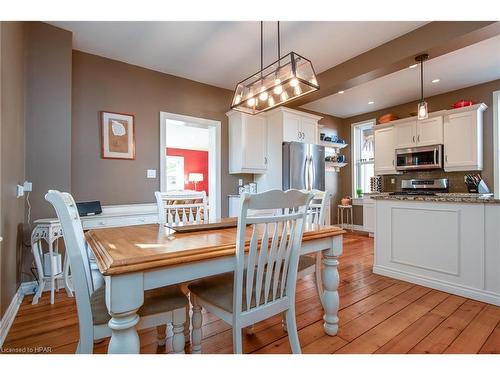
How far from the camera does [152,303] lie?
1.23 m

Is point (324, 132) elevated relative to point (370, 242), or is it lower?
elevated

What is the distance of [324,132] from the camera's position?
567 cm

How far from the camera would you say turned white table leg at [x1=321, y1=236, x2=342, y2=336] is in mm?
1685

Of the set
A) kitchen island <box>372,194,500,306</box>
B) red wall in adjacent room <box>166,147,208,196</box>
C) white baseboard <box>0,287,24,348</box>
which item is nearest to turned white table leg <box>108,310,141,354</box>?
white baseboard <box>0,287,24,348</box>

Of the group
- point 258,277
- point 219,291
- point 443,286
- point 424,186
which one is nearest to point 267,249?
point 258,277

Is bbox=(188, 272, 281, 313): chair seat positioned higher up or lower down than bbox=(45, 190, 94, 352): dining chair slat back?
lower down

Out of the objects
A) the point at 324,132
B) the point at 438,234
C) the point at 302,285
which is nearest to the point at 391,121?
the point at 324,132

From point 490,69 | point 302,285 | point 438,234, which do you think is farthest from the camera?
point 490,69

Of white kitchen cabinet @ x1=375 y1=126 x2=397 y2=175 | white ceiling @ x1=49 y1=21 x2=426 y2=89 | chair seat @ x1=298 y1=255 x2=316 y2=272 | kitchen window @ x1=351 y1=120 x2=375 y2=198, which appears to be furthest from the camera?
kitchen window @ x1=351 y1=120 x2=375 y2=198

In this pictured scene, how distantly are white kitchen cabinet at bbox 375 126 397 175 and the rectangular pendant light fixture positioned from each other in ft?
11.4

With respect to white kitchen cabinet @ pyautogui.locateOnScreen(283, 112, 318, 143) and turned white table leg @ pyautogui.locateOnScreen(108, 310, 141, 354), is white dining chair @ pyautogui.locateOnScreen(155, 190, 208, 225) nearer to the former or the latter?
turned white table leg @ pyautogui.locateOnScreen(108, 310, 141, 354)

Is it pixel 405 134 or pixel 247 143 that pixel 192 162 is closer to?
pixel 247 143

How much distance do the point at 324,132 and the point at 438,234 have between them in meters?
3.61

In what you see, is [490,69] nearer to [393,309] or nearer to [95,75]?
[393,309]
